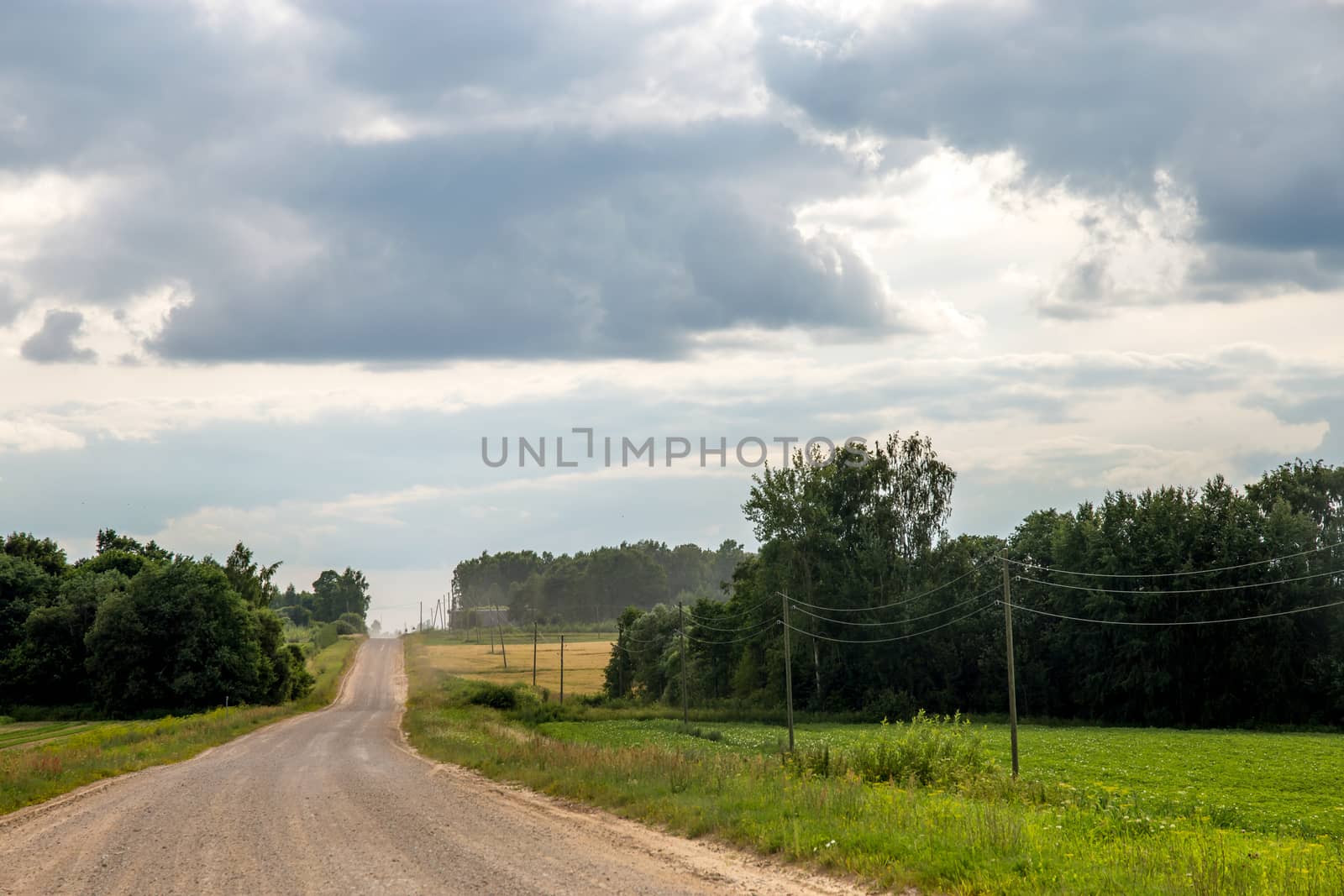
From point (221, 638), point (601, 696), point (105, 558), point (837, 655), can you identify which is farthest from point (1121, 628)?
point (105, 558)

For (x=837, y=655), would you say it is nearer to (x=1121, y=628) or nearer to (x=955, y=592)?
(x=955, y=592)

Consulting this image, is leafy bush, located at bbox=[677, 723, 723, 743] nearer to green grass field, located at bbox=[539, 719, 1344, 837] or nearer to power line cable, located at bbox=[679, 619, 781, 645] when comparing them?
green grass field, located at bbox=[539, 719, 1344, 837]

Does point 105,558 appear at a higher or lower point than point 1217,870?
higher

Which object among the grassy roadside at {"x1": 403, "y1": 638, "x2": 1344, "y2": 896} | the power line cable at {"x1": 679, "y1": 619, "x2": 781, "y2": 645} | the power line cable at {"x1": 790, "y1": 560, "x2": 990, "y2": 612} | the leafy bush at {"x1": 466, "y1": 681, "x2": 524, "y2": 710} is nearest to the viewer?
the grassy roadside at {"x1": 403, "y1": 638, "x2": 1344, "y2": 896}

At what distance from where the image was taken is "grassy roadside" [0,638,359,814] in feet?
88.1

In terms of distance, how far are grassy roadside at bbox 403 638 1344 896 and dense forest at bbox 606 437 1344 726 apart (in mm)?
44003

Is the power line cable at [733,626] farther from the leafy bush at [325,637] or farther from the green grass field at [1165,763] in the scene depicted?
the leafy bush at [325,637]

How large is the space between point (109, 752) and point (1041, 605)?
60.3 metres

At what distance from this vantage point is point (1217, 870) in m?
11.5

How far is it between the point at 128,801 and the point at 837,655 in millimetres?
59162

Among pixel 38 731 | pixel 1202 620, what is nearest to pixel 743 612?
pixel 1202 620

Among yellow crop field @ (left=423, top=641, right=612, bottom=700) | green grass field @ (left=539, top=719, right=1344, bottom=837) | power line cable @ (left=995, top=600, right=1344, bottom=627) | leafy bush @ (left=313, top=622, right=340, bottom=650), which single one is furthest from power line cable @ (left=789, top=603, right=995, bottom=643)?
leafy bush @ (left=313, top=622, right=340, bottom=650)

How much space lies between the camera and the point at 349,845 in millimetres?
16094

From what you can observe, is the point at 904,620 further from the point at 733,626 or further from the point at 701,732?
the point at 701,732
